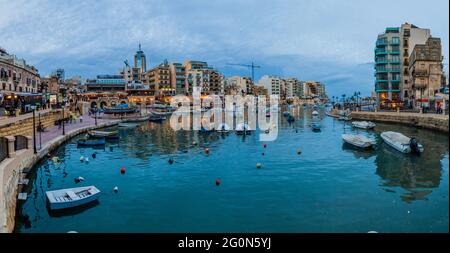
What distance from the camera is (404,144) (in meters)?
34.5

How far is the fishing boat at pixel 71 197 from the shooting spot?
18.7 m

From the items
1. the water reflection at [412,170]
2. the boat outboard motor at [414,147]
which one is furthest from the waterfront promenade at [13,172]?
the boat outboard motor at [414,147]

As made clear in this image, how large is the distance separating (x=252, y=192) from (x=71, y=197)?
1100 centimetres

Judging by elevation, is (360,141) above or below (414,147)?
above

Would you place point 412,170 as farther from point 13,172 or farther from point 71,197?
point 13,172

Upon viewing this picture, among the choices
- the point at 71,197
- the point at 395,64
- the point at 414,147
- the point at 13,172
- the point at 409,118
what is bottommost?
the point at 71,197

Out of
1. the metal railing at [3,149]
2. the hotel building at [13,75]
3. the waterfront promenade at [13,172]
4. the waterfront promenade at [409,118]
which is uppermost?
the hotel building at [13,75]

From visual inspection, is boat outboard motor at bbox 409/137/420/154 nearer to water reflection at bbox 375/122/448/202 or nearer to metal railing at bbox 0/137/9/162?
water reflection at bbox 375/122/448/202

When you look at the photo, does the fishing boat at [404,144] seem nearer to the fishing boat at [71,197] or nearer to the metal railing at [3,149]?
the fishing boat at [71,197]

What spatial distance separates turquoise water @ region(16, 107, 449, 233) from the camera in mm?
16188

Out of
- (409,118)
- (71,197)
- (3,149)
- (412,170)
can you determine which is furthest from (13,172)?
(409,118)

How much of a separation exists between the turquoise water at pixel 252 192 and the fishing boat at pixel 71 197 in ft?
1.48

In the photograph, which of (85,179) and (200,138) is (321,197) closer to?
(85,179)

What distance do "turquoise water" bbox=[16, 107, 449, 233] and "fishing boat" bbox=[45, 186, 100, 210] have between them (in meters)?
0.45
